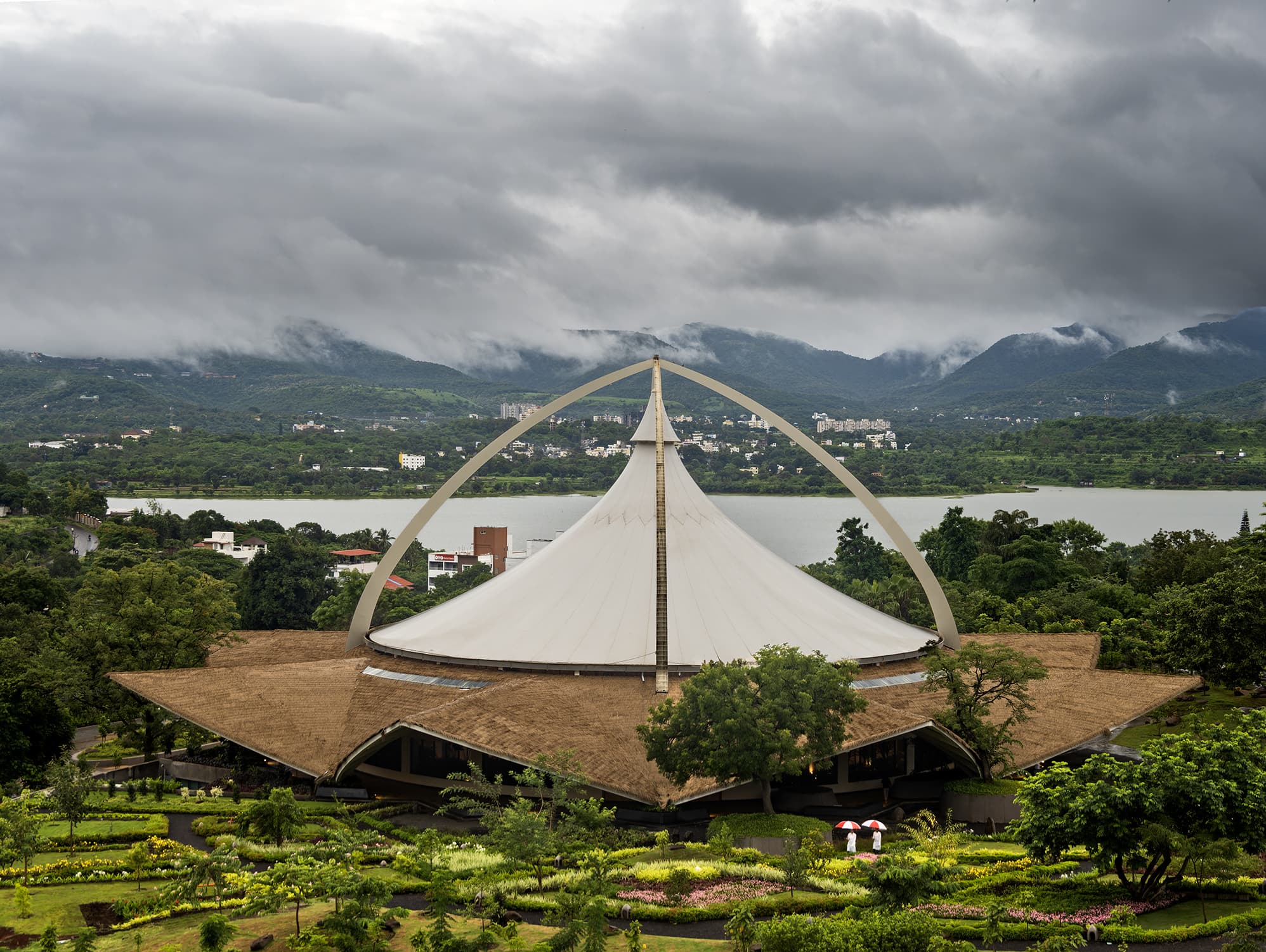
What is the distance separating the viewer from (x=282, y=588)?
64000 mm

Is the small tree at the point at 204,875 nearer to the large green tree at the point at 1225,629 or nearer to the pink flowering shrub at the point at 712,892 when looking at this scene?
the pink flowering shrub at the point at 712,892

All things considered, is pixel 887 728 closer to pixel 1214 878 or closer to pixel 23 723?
pixel 1214 878

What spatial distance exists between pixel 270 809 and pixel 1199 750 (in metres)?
15.0

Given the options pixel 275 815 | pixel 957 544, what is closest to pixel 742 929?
pixel 275 815

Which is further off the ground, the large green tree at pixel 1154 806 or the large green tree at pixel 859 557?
the large green tree at pixel 859 557

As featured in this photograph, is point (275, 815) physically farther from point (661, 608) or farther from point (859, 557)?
point (859, 557)

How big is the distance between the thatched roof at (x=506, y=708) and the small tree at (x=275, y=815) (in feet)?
17.0

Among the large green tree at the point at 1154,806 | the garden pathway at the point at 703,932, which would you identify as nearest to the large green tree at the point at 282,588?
the garden pathway at the point at 703,932

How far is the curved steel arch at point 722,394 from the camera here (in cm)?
3322

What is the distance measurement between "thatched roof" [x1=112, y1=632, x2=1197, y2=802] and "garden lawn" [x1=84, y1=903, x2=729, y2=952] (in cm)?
772

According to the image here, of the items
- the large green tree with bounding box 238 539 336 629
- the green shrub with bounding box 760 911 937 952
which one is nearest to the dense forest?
the large green tree with bounding box 238 539 336 629

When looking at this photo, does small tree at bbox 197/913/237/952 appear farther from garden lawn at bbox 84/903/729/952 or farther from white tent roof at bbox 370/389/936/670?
white tent roof at bbox 370/389/936/670

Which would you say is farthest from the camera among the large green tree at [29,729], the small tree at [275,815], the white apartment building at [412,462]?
the white apartment building at [412,462]

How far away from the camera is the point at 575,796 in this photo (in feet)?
81.0
